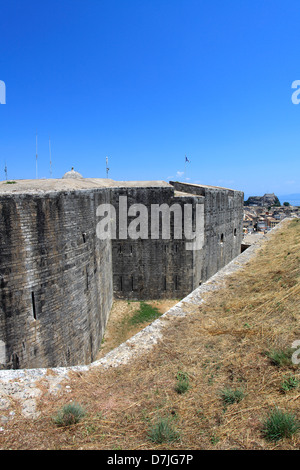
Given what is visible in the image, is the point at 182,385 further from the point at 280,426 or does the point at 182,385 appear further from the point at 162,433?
the point at 280,426

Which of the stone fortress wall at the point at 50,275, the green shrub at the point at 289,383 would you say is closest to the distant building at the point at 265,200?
the stone fortress wall at the point at 50,275

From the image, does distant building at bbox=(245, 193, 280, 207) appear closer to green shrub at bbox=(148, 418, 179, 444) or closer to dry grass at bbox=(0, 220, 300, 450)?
dry grass at bbox=(0, 220, 300, 450)

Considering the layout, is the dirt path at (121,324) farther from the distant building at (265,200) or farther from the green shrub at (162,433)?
the distant building at (265,200)

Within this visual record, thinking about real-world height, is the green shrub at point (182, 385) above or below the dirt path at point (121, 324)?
above

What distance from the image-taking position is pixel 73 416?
2.95 metres

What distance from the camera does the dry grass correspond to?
8.84ft

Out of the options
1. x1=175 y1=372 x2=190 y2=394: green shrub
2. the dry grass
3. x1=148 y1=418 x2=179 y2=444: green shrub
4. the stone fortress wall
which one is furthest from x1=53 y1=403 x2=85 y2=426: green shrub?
the stone fortress wall

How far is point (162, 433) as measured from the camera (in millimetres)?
2650

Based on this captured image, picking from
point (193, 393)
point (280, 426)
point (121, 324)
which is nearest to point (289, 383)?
point (280, 426)

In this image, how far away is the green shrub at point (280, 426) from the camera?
Answer: 8.07 feet

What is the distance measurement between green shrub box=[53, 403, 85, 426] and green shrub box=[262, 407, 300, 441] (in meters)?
1.89

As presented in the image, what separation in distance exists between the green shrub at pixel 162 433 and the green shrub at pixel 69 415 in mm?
814
